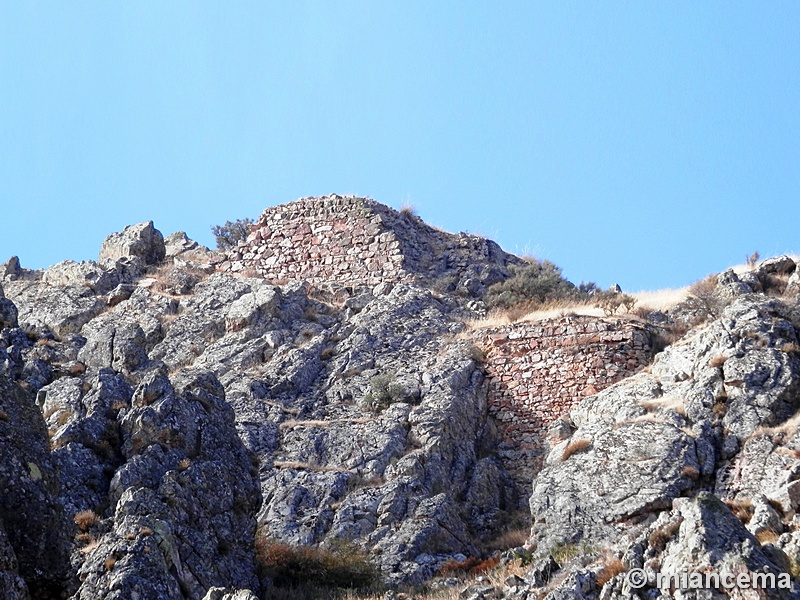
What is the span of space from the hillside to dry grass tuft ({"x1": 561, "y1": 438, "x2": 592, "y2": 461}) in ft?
0.19

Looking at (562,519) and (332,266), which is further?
(332,266)

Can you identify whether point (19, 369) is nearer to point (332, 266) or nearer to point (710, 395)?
point (332, 266)

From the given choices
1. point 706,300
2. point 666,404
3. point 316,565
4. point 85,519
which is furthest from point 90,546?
point 706,300

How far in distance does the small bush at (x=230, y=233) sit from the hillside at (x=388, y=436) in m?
7.01

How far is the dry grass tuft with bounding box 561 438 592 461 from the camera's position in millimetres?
23531

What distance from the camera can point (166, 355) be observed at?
31016mm

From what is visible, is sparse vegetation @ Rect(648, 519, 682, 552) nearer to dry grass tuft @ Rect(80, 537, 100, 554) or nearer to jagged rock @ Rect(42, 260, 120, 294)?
dry grass tuft @ Rect(80, 537, 100, 554)

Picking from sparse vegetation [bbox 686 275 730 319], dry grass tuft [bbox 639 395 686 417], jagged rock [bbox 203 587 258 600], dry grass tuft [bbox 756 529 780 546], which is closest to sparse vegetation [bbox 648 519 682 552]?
dry grass tuft [bbox 756 529 780 546]

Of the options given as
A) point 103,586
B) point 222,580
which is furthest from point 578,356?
point 103,586

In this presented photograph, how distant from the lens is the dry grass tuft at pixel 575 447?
23531 millimetres

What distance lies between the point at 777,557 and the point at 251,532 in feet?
32.2

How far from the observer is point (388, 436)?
25547 mm

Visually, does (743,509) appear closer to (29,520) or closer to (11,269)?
(29,520)

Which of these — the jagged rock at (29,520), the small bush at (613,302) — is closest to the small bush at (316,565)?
the jagged rock at (29,520)
